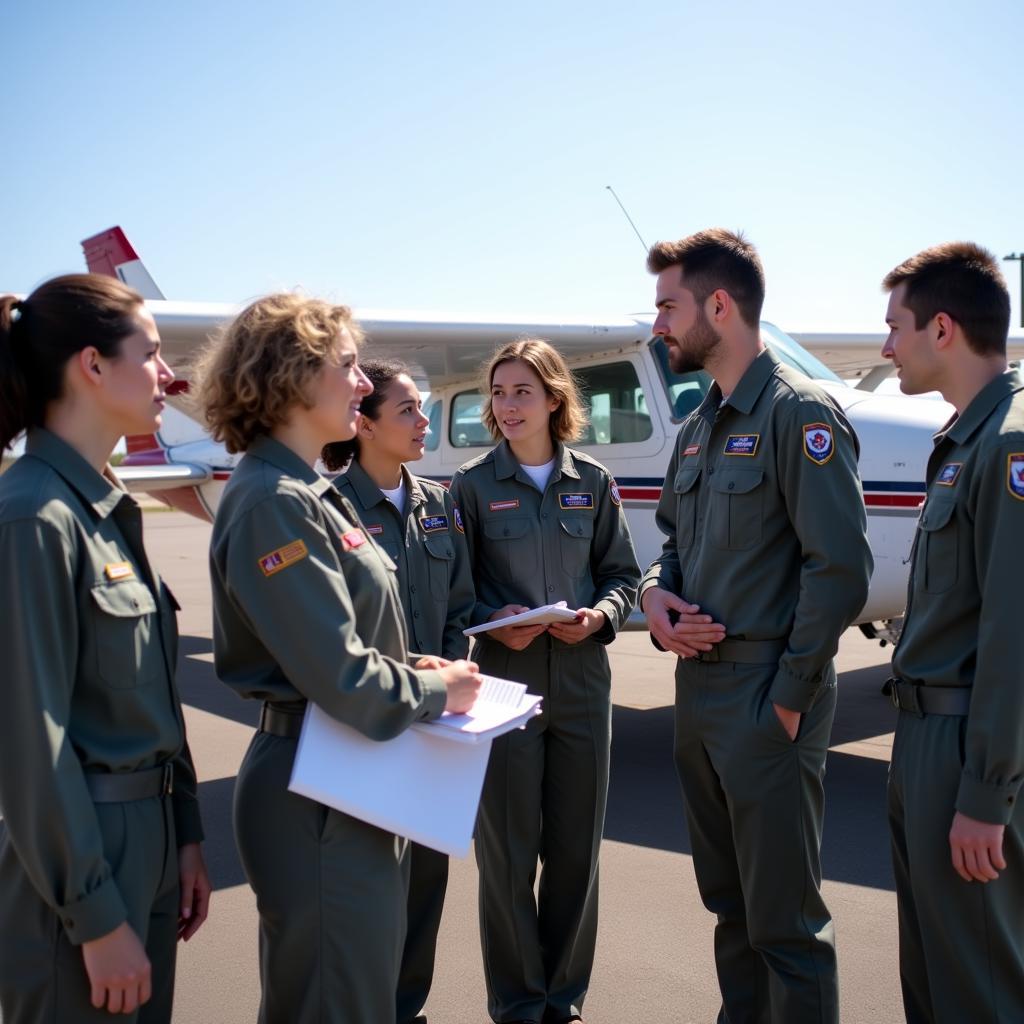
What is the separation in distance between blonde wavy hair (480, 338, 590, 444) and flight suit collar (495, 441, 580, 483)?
62 millimetres

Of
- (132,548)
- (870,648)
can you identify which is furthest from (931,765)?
(870,648)

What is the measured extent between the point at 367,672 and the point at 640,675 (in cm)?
710

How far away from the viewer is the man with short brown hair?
2.15 metres

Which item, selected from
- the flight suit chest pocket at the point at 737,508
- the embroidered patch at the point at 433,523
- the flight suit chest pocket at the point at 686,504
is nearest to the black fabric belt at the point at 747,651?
the flight suit chest pocket at the point at 737,508

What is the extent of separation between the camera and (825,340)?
881 cm

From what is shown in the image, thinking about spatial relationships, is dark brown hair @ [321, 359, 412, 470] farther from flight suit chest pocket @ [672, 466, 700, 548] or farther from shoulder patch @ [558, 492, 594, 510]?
flight suit chest pocket @ [672, 466, 700, 548]

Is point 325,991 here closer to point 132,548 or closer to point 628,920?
point 132,548

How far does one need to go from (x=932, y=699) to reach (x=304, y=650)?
4.69 feet

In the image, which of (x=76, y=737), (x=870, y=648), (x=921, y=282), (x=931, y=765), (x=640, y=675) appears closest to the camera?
(x=76, y=737)

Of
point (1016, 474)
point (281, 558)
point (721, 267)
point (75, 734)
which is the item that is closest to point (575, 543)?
point (721, 267)

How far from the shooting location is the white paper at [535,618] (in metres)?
3.03

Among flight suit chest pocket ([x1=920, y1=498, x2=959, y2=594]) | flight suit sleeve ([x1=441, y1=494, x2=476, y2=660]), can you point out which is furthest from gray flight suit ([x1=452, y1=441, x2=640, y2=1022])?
flight suit chest pocket ([x1=920, y1=498, x2=959, y2=594])

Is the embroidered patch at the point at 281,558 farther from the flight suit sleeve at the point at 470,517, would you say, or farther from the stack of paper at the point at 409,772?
the flight suit sleeve at the point at 470,517

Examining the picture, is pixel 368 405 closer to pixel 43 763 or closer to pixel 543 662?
pixel 543 662
